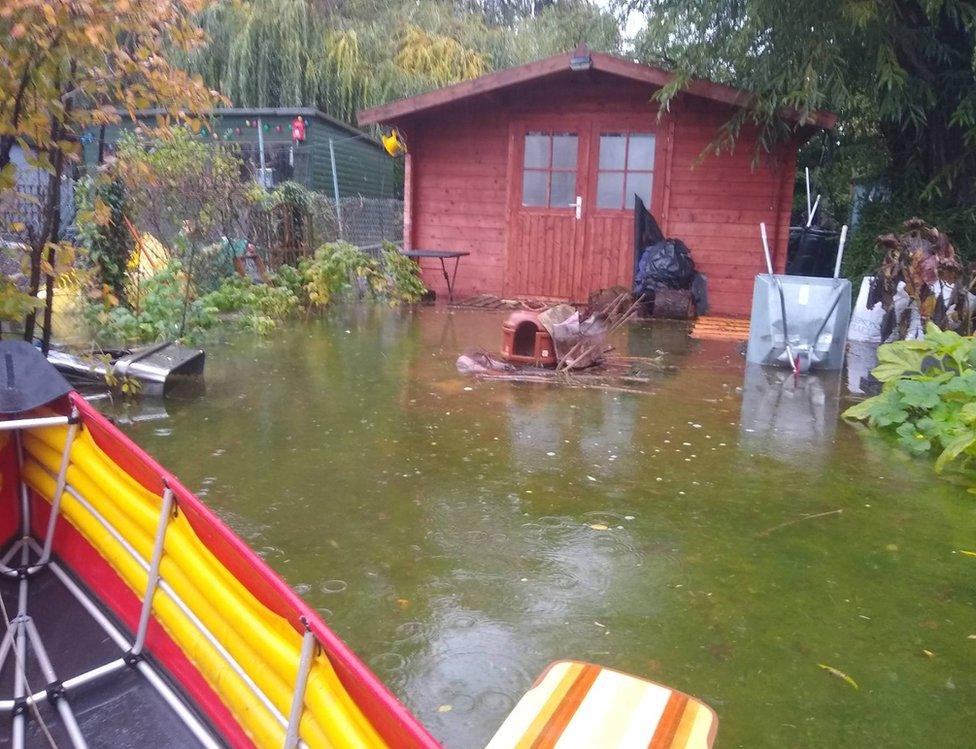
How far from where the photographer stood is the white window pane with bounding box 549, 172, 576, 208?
11.7 m

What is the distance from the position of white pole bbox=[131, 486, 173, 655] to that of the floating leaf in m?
2.04

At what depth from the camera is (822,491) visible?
4297 millimetres

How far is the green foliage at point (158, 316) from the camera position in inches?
290

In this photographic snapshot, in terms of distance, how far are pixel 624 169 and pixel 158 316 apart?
21.9 feet

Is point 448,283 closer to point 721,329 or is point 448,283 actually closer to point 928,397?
point 721,329

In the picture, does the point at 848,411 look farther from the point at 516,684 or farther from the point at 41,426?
the point at 41,426

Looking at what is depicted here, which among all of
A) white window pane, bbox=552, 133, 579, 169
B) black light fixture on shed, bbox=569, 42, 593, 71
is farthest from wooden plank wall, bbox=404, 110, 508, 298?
black light fixture on shed, bbox=569, 42, 593, 71

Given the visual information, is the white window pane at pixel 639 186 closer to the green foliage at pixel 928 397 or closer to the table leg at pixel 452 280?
the table leg at pixel 452 280

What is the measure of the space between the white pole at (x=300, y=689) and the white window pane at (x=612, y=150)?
1069 centimetres

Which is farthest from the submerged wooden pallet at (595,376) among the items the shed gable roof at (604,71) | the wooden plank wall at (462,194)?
the wooden plank wall at (462,194)

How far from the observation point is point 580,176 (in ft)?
38.1

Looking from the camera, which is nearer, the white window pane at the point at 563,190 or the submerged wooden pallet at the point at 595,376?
the submerged wooden pallet at the point at 595,376

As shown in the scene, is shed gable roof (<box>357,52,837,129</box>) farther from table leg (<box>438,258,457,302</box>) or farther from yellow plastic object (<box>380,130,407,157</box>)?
table leg (<box>438,258,457,302</box>)

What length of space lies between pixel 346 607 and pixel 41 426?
3.88 ft
